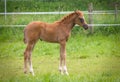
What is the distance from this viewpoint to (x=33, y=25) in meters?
7.84

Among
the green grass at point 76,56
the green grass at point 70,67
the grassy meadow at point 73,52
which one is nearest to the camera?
the green grass at point 70,67

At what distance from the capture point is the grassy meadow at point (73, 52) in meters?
7.72

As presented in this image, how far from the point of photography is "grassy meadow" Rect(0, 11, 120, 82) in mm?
7722

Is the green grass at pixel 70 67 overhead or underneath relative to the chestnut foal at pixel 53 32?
underneath

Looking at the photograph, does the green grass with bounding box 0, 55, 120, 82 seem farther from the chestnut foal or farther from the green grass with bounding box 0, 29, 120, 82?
the chestnut foal

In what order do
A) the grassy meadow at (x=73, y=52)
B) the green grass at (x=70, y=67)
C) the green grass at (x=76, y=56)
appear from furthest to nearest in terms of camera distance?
the grassy meadow at (x=73, y=52) < the green grass at (x=76, y=56) < the green grass at (x=70, y=67)

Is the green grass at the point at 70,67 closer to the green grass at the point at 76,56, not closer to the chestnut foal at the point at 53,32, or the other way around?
the green grass at the point at 76,56

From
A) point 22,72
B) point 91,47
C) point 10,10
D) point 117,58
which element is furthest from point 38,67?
point 10,10

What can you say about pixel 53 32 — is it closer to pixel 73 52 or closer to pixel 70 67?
pixel 70 67

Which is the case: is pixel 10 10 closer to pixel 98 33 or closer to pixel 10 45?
pixel 10 45

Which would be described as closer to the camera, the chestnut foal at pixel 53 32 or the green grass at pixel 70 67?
the green grass at pixel 70 67

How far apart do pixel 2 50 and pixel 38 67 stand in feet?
7.17

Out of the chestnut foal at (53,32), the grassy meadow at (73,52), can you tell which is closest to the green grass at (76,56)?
the grassy meadow at (73,52)

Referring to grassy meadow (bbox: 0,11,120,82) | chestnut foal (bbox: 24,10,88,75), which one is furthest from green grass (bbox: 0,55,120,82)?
chestnut foal (bbox: 24,10,88,75)
